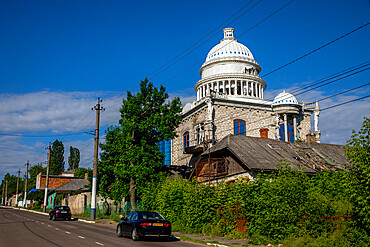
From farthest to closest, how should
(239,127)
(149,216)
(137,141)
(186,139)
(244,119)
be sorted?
1. (186,139)
2. (244,119)
3. (239,127)
4. (137,141)
5. (149,216)

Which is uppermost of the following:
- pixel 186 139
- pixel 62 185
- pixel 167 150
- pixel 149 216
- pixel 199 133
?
pixel 199 133

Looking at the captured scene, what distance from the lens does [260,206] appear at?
16141 mm

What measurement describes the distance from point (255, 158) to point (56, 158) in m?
88.4

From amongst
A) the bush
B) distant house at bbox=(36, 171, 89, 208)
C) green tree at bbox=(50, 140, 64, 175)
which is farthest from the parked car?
green tree at bbox=(50, 140, 64, 175)

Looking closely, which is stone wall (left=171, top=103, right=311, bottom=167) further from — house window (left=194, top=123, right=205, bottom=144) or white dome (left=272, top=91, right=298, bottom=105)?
white dome (left=272, top=91, right=298, bottom=105)

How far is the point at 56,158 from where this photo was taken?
104 meters

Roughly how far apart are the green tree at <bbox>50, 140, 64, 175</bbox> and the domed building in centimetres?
6272

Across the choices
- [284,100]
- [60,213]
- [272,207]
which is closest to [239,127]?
[284,100]

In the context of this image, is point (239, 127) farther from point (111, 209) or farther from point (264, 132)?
point (111, 209)

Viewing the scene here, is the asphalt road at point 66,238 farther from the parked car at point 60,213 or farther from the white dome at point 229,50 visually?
the white dome at point 229,50

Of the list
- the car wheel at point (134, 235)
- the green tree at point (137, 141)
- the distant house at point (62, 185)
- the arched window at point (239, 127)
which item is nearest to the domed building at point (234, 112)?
the arched window at point (239, 127)

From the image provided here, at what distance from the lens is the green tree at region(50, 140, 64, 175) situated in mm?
103250

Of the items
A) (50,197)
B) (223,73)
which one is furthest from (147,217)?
(50,197)

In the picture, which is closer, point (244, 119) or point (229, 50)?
point (244, 119)
